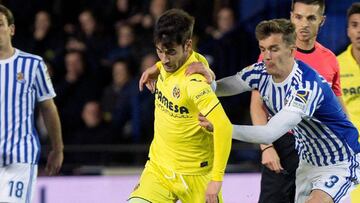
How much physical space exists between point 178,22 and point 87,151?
481 centimetres

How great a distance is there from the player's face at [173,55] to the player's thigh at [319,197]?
1.14 meters

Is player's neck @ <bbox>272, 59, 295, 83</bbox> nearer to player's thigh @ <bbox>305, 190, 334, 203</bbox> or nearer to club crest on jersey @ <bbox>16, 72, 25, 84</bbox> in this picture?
player's thigh @ <bbox>305, 190, 334, 203</bbox>

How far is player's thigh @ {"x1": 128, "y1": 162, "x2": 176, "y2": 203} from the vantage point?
6938 millimetres

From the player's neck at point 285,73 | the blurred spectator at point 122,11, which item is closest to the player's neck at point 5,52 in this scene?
the player's neck at point 285,73

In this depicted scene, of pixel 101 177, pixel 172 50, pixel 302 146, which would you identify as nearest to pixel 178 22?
pixel 172 50

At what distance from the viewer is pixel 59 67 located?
12.5 meters

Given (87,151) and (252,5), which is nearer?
(87,151)

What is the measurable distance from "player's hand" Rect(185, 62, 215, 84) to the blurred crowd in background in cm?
449

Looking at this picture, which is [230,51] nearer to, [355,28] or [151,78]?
[355,28]

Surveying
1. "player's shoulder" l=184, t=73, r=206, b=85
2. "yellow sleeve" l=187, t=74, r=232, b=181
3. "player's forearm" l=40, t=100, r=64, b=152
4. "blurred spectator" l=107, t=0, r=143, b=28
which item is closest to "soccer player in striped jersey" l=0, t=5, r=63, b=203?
"player's forearm" l=40, t=100, r=64, b=152

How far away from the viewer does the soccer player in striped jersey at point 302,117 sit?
21.9ft

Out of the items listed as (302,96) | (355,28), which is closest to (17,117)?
(302,96)

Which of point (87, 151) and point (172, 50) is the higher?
point (172, 50)

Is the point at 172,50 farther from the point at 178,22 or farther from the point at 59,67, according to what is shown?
the point at 59,67
